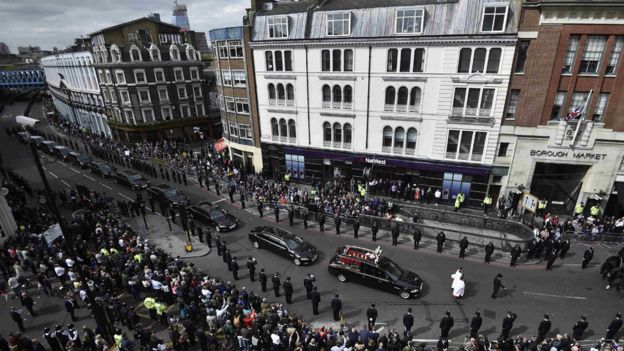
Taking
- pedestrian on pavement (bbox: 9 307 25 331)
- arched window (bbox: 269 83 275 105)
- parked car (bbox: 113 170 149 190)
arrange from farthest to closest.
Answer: parked car (bbox: 113 170 149 190) < arched window (bbox: 269 83 275 105) < pedestrian on pavement (bbox: 9 307 25 331)

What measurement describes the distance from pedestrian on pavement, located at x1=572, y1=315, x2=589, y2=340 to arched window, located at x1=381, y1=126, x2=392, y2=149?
58.5 ft

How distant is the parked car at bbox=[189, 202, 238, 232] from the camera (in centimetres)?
2412

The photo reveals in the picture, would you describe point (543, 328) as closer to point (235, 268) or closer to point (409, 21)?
point (235, 268)

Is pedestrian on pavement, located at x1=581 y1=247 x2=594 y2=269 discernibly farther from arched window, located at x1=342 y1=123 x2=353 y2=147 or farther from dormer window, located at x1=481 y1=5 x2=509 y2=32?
arched window, located at x1=342 y1=123 x2=353 y2=147

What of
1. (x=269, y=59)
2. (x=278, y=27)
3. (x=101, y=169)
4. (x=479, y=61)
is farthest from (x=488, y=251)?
(x=101, y=169)

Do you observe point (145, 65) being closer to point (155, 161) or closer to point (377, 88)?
point (155, 161)

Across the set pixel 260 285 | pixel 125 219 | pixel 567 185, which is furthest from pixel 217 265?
pixel 567 185

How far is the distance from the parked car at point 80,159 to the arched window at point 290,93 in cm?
2723

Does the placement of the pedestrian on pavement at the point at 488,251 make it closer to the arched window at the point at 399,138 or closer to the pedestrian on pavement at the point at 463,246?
the pedestrian on pavement at the point at 463,246

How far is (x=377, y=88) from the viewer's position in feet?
88.5

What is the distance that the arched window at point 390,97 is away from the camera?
87.5ft

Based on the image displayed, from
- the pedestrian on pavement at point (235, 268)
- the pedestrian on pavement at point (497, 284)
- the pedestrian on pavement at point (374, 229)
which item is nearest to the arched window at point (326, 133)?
the pedestrian on pavement at point (374, 229)

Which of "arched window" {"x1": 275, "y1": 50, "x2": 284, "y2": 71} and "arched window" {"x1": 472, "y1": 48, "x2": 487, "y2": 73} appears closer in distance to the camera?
"arched window" {"x1": 472, "y1": 48, "x2": 487, "y2": 73}

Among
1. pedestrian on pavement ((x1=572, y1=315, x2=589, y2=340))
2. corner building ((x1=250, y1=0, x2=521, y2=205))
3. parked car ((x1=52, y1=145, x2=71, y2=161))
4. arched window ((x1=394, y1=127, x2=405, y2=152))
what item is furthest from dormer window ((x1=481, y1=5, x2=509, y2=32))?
parked car ((x1=52, y1=145, x2=71, y2=161))
